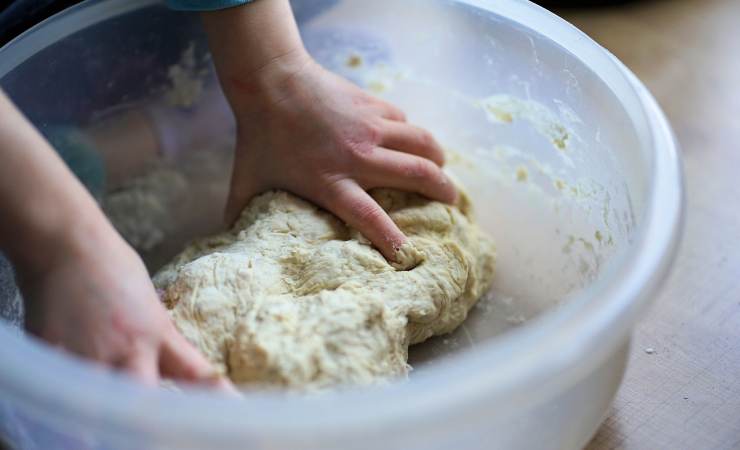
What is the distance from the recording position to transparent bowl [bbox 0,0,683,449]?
467 mm

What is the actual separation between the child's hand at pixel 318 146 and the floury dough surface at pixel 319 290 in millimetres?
19

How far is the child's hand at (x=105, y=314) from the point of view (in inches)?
22.2

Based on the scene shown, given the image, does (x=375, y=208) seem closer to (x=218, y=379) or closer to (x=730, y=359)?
(x=218, y=379)

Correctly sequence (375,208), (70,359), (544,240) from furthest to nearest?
(544,240)
(375,208)
(70,359)

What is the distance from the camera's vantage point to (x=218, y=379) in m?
0.57

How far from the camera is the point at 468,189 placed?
1.00 metres

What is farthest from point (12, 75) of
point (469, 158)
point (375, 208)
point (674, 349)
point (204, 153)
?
point (674, 349)

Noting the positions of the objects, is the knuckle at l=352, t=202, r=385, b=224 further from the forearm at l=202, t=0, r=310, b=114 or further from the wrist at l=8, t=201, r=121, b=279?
the wrist at l=8, t=201, r=121, b=279

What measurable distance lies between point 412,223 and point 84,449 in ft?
1.24

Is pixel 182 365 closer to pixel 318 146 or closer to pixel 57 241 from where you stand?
pixel 57 241

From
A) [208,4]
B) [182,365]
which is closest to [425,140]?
[208,4]

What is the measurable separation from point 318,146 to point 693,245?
0.45 meters

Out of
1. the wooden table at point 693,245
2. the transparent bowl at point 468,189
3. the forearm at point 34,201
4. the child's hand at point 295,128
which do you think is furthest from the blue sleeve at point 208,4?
the wooden table at point 693,245

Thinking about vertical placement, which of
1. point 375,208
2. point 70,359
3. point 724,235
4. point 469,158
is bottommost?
point 724,235
